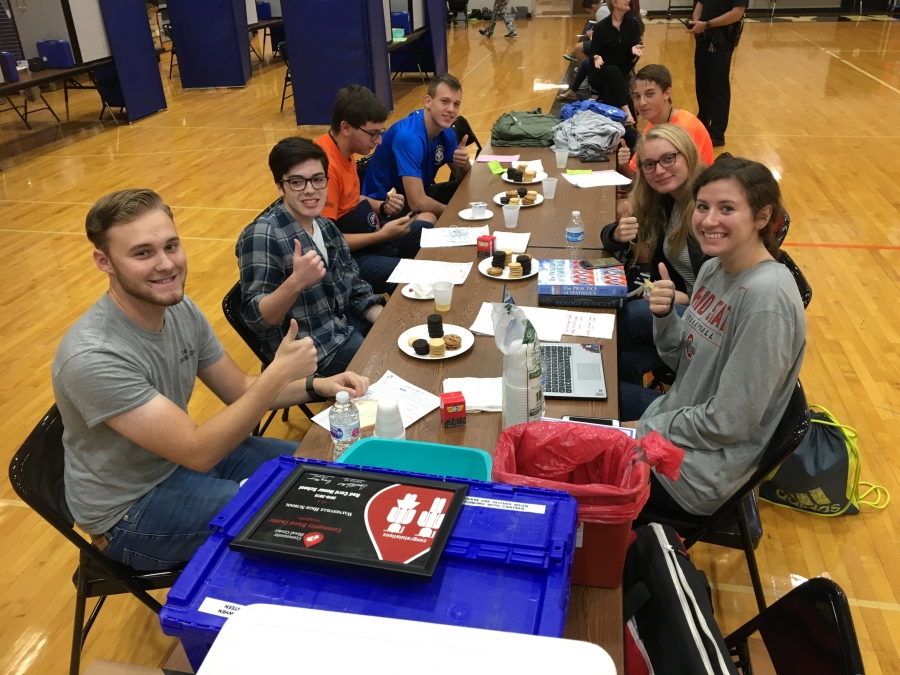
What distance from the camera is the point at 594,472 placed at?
4.71ft

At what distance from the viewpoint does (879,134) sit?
736 centimetres

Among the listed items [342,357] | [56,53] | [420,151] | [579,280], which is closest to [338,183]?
[420,151]

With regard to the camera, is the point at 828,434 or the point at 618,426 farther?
the point at 828,434

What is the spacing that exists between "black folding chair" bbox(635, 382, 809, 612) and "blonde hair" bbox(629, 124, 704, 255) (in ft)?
3.62

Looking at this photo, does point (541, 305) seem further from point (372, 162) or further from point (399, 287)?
point (372, 162)

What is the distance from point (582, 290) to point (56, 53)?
28.6ft

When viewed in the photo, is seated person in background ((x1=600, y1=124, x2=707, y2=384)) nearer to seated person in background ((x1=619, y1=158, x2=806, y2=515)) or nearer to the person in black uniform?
seated person in background ((x1=619, y1=158, x2=806, y2=515))

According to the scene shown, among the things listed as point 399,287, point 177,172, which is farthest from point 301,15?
point 399,287

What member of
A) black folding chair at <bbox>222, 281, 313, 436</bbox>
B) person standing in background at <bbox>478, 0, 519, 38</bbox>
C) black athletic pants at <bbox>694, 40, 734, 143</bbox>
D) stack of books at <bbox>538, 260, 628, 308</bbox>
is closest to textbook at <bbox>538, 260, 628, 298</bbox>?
stack of books at <bbox>538, 260, 628, 308</bbox>

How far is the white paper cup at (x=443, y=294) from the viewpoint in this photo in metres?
2.39

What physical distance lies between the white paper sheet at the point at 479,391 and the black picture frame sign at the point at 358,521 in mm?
680

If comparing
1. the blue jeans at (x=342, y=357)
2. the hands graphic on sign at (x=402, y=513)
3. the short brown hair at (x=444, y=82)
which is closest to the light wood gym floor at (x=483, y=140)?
the blue jeans at (x=342, y=357)

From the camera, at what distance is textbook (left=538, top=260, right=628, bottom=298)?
2410 millimetres

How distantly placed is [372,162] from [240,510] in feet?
11.0
